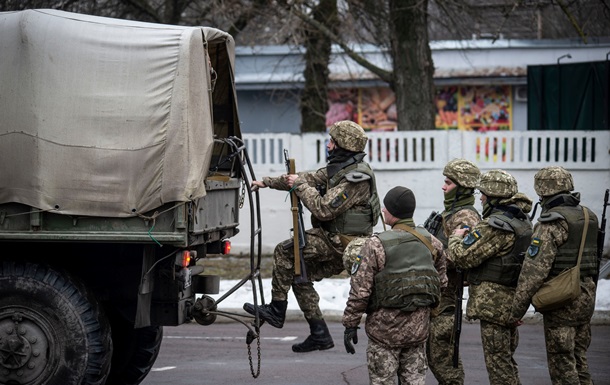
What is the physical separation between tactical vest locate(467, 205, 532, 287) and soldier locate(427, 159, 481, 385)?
29 cm

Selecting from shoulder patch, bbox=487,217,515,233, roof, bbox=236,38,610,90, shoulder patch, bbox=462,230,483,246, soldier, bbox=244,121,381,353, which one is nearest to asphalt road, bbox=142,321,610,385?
soldier, bbox=244,121,381,353

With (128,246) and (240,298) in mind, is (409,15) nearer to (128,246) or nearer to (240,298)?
(240,298)

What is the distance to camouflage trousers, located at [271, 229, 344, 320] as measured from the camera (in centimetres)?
878

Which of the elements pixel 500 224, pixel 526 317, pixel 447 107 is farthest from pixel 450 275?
pixel 447 107

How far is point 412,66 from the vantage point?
15.9m

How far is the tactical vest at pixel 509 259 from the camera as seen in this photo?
7.06m

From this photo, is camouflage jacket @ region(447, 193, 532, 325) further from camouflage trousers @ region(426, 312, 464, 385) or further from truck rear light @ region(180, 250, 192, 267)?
truck rear light @ region(180, 250, 192, 267)

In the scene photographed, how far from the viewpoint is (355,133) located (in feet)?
28.0

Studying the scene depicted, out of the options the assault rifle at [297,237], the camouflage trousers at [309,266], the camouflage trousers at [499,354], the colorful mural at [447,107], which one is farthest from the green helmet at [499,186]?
the colorful mural at [447,107]

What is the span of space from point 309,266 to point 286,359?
1035mm

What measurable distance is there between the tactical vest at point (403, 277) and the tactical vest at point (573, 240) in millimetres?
1224

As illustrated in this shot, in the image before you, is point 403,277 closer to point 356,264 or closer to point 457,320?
point 356,264

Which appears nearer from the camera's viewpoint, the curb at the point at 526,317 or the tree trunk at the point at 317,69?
the curb at the point at 526,317

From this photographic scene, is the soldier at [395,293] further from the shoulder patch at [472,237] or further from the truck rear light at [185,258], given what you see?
the truck rear light at [185,258]
